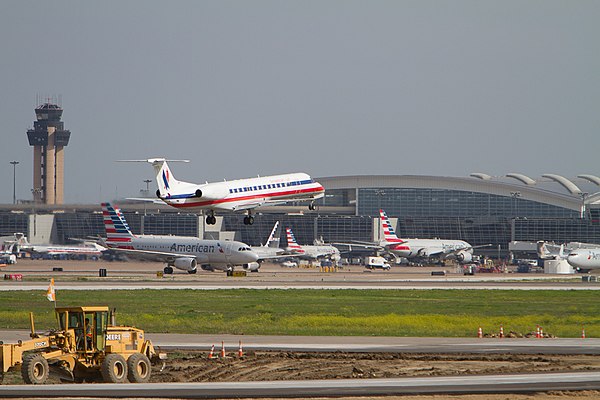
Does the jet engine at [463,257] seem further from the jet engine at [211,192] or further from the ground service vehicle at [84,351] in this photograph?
the ground service vehicle at [84,351]

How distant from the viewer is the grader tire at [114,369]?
34.4 metres

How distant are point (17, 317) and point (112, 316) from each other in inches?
1145

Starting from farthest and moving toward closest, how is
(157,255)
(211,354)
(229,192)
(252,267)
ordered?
(252,267) < (157,255) < (229,192) < (211,354)

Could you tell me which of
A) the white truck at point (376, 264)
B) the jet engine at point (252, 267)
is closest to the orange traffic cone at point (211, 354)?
the jet engine at point (252, 267)

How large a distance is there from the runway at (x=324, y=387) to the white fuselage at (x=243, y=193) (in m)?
53.0

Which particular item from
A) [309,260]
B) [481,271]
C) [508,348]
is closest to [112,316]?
[508,348]

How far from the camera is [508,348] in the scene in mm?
46344

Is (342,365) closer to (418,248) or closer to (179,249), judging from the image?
(179,249)

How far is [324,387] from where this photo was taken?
32719 mm

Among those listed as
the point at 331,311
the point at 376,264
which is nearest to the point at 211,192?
the point at 331,311

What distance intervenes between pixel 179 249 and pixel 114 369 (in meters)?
94.1

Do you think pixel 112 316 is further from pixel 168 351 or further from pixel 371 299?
pixel 371 299

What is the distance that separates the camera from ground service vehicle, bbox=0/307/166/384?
33750 millimetres

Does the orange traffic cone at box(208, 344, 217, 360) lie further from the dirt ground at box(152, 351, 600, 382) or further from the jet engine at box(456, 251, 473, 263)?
the jet engine at box(456, 251, 473, 263)
